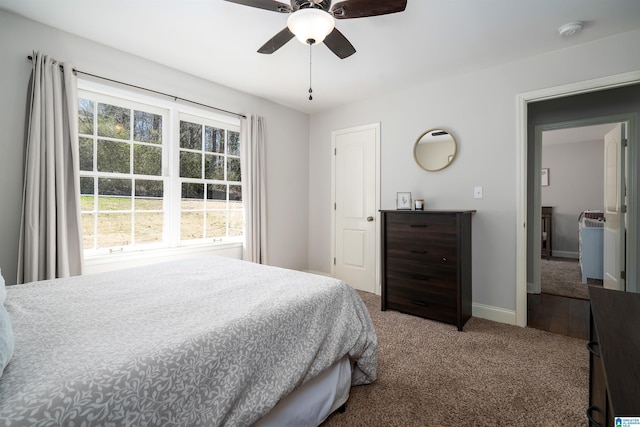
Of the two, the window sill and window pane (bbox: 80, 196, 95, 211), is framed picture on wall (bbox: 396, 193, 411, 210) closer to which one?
the window sill

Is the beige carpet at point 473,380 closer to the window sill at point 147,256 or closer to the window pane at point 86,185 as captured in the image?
the window sill at point 147,256

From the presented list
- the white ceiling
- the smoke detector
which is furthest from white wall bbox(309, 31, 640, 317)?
the smoke detector

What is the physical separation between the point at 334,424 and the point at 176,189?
2514 mm

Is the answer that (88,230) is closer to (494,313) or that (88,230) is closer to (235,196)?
(235,196)

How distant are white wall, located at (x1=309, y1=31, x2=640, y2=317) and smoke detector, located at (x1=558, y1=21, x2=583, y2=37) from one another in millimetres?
357

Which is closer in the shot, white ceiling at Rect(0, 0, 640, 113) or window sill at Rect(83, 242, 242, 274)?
white ceiling at Rect(0, 0, 640, 113)

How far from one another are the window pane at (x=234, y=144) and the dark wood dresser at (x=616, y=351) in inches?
132

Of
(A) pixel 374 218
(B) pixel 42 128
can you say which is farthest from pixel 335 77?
(B) pixel 42 128

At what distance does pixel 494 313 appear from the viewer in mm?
2797

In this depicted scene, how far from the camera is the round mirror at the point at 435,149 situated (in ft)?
9.95

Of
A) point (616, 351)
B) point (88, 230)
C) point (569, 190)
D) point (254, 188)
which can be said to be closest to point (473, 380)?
point (616, 351)

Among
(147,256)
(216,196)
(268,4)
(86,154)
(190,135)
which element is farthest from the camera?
(216,196)

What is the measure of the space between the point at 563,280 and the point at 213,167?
16.9 ft

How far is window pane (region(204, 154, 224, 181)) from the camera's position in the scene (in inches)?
127
